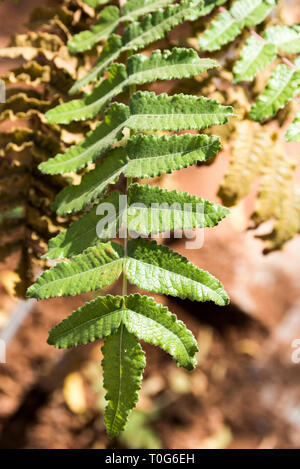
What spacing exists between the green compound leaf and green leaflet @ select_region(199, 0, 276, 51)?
625mm

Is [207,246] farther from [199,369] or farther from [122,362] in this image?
[122,362]

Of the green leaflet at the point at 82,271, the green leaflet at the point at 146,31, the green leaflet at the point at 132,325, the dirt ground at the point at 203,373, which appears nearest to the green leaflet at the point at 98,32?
the green leaflet at the point at 146,31

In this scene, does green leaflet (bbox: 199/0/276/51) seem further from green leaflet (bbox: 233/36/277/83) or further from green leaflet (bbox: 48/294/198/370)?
green leaflet (bbox: 48/294/198/370)

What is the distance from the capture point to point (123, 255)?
0.90m

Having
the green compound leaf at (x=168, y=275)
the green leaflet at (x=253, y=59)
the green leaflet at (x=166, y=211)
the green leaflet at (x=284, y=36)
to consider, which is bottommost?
the green compound leaf at (x=168, y=275)

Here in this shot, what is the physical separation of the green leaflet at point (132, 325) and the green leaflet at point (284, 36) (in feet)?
2.51

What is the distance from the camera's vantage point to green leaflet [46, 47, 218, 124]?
3.22ft

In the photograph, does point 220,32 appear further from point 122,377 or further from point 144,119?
point 122,377

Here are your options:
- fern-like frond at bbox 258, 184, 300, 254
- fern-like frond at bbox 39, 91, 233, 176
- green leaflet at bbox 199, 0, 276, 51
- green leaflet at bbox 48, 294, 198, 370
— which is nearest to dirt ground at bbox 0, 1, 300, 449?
fern-like frond at bbox 258, 184, 300, 254

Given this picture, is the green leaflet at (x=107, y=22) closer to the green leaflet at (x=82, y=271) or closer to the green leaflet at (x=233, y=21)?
the green leaflet at (x=233, y=21)

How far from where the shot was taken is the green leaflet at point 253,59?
1.14 m

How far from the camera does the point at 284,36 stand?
1162 millimetres

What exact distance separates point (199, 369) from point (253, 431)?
474 mm
